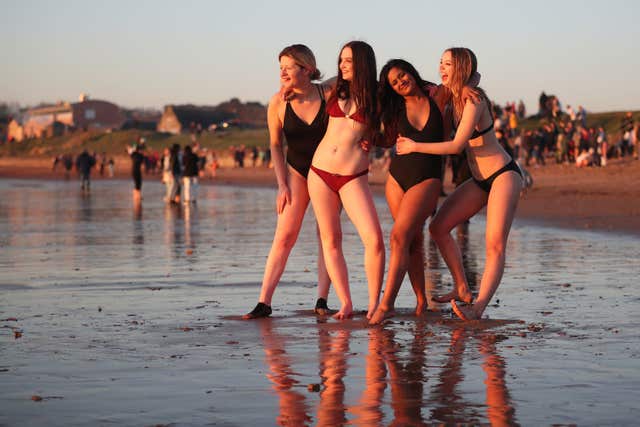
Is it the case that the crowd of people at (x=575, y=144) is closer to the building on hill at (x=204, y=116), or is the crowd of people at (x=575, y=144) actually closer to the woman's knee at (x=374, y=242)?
the woman's knee at (x=374, y=242)

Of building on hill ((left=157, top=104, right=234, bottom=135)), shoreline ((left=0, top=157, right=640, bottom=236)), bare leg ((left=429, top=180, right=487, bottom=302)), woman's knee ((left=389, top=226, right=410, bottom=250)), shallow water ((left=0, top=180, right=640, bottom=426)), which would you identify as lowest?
shoreline ((left=0, top=157, right=640, bottom=236))

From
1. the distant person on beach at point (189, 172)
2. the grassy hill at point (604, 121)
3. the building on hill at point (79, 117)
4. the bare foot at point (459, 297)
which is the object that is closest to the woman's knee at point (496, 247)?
the bare foot at point (459, 297)

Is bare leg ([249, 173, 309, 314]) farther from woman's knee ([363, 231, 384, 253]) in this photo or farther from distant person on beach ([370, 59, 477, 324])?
distant person on beach ([370, 59, 477, 324])

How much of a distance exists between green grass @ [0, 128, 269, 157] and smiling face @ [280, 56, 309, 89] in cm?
9908

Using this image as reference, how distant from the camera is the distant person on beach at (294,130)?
9.05 meters

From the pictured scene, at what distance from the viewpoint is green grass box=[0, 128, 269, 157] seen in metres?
118

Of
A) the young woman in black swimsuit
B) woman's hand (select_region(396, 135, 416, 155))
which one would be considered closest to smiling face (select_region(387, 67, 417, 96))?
the young woman in black swimsuit

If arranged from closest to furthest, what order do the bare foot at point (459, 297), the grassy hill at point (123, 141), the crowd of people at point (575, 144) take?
the bare foot at point (459, 297) < the crowd of people at point (575, 144) < the grassy hill at point (123, 141)

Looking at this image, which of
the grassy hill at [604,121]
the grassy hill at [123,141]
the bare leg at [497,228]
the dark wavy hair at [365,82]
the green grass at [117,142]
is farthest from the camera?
the green grass at [117,142]

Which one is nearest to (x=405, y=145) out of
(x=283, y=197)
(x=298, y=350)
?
(x=283, y=197)

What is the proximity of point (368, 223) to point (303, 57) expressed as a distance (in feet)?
4.11

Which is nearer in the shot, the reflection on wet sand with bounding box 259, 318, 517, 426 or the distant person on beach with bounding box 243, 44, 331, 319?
the reflection on wet sand with bounding box 259, 318, 517, 426

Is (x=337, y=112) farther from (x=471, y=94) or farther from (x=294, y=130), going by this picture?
(x=471, y=94)

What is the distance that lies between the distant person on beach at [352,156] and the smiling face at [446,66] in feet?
1.52
